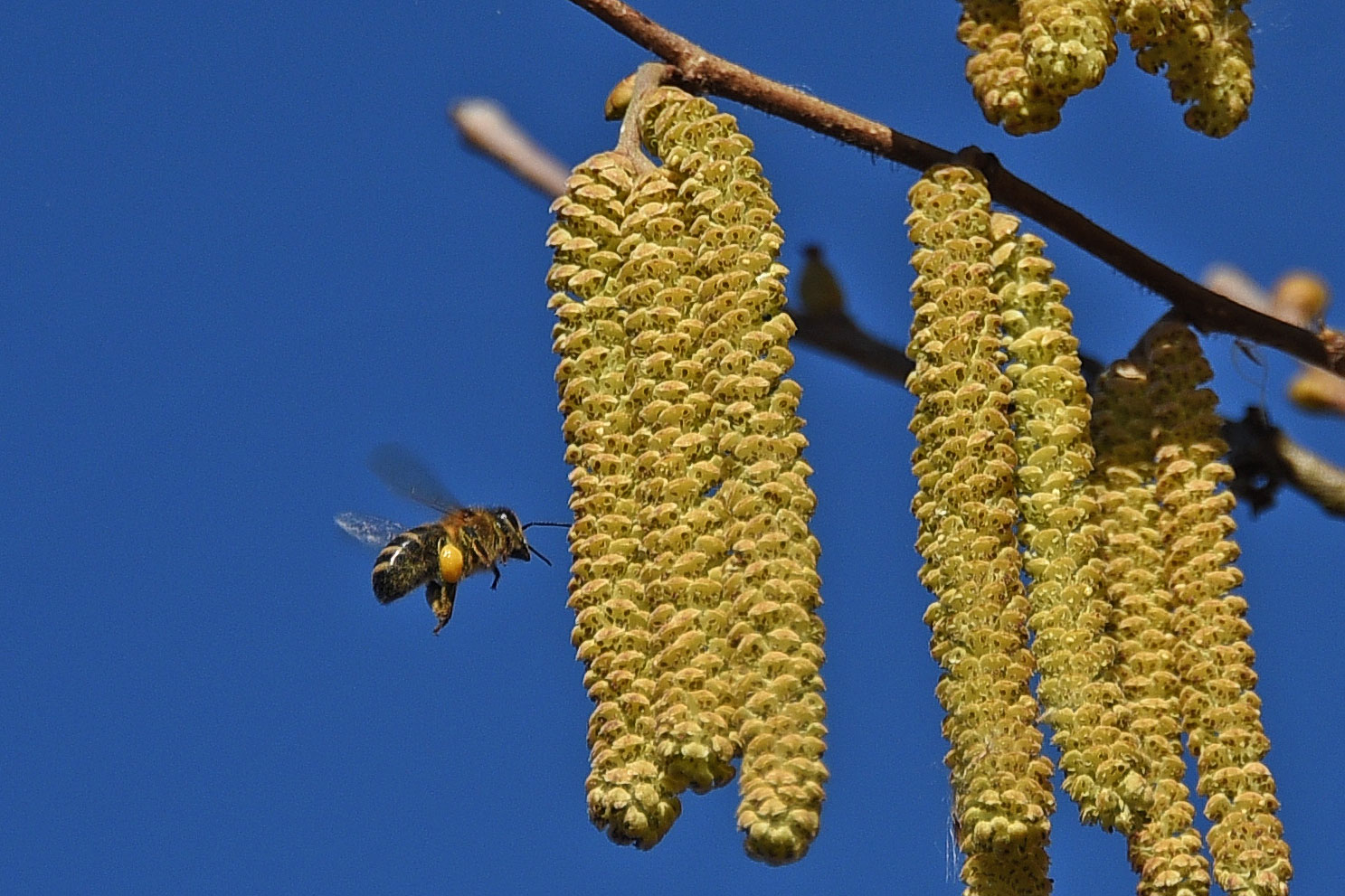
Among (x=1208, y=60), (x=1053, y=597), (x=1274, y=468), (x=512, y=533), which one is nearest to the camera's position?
(x=1053, y=597)

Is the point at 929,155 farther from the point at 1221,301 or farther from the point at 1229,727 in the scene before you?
the point at 1229,727

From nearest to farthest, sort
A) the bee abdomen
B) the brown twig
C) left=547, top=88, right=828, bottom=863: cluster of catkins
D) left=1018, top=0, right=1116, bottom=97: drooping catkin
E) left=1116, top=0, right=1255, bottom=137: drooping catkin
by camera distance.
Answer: left=547, top=88, right=828, bottom=863: cluster of catkins, left=1018, top=0, right=1116, bottom=97: drooping catkin, left=1116, top=0, right=1255, bottom=137: drooping catkin, the brown twig, the bee abdomen

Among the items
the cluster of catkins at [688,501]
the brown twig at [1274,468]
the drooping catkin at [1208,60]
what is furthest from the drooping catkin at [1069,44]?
the brown twig at [1274,468]

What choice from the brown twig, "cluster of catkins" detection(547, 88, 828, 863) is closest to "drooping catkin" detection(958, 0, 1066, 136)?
"cluster of catkins" detection(547, 88, 828, 863)

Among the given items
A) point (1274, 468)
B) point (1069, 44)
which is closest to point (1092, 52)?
point (1069, 44)

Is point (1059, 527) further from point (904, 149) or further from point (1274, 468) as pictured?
point (1274, 468)

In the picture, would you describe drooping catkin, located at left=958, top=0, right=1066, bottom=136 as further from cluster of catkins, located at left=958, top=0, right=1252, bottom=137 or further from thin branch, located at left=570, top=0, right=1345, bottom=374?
thin branch, located at left=570, top=0, right=1345, bottom=374
